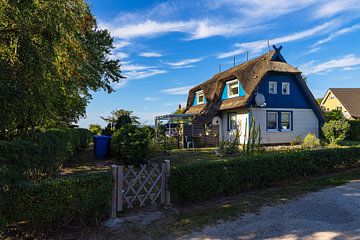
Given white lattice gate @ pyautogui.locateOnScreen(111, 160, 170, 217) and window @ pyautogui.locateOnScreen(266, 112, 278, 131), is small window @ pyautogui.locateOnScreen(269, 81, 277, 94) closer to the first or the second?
window @ pyautogui.locateOnScreen(266, 112, 278, 131)

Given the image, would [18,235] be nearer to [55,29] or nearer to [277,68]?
[55,29]

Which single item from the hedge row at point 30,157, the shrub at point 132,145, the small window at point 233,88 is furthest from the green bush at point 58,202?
the small window at point 233,88

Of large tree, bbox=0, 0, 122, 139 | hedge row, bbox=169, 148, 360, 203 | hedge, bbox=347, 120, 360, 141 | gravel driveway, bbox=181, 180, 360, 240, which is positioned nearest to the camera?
gravel driveway, bbox=181, 180, 360, 240

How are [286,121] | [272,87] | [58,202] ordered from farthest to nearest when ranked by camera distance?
[286,121] → [272,87] → [58,202]

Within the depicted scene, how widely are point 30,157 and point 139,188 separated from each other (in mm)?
2653

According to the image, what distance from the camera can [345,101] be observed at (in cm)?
3766

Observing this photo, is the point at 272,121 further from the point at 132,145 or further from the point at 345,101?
the point at 345,101

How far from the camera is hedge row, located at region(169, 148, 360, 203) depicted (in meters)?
6.11

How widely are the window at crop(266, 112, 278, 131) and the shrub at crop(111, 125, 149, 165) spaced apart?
1237 cm

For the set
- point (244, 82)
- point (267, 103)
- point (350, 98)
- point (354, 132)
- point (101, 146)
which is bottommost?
point (101, 146)

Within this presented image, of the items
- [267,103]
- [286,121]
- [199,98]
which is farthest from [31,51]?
[199,98]

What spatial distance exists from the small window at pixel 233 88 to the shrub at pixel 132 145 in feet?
39.0

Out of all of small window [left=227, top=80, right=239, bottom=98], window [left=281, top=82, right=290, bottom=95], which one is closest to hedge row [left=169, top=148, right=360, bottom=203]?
window [left=281, top=82, right=290, bottom=95]

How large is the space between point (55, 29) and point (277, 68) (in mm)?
17174
